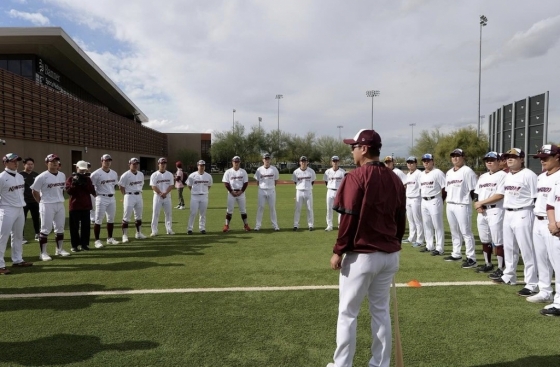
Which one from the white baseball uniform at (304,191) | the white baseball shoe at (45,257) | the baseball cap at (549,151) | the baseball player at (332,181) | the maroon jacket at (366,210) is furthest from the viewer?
the white baseball uniform at (304,191)

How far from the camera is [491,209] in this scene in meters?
6.70

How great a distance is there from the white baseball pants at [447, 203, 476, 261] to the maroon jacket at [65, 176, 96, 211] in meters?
8.54

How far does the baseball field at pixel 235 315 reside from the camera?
12.4ft

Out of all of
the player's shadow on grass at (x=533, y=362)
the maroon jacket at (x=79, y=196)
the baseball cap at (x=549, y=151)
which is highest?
the baseball cap at (x=549, y=151)

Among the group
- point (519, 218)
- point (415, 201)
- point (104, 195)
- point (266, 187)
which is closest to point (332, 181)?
point (266, 187)

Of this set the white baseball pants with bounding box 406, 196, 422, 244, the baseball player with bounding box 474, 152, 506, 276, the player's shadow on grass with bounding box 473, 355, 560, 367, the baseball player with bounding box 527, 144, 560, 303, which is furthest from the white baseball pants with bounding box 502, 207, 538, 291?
the white baseball pants with bounding box 406, 196, 422, 244

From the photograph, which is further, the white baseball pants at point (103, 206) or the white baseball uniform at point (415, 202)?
the white baseball pants at point (103, 206)

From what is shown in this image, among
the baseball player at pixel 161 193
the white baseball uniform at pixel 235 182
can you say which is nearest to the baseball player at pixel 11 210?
the baseball player at pixel 161 193

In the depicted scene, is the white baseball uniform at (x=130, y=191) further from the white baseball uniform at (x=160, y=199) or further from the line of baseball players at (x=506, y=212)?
the line of baseball players at (x=506, y=212)

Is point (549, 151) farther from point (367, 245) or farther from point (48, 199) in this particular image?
point (48, 199)

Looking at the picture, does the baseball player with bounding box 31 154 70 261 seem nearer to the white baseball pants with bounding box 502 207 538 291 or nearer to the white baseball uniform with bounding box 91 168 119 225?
the white baseball uniform with bounding box 91 168 119 225

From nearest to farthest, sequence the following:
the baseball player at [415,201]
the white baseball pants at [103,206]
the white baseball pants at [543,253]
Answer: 1. the white baseball pants at [543,253]
2. the baseball player at [415,201]
3. the white baseball pants at [103,206]

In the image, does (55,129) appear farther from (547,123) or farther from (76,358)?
(547,123)

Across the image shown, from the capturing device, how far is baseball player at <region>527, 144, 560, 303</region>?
4980mm
